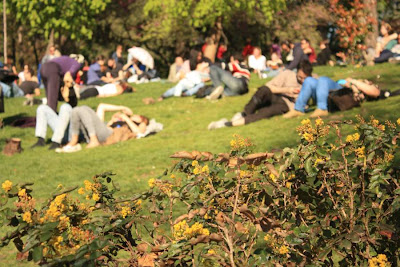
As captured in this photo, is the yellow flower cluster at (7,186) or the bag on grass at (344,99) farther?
the bag on grass at (344,99)

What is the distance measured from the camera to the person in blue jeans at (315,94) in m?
13.4

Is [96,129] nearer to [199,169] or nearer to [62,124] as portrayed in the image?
[62,124]

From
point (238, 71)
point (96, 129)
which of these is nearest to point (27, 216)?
point (96, 129)

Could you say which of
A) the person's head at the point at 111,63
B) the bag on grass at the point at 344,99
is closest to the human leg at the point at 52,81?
the bag on grass at the point at 344,99

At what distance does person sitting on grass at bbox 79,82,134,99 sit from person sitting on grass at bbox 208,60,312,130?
27.3 feet

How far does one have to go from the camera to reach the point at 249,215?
148 inches

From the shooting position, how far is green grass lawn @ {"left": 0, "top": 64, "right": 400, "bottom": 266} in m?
11.1

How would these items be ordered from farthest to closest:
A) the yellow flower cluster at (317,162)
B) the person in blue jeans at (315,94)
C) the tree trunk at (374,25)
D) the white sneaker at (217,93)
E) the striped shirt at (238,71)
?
the tree trunk at (374,25), the striped shirt at (238,71), the white sneaker at (217,93), the person in blue jeans at (315,94), the yellow flower cluster at (317,162)

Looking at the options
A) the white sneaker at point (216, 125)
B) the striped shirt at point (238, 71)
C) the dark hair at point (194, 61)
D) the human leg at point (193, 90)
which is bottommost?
the dark hair at point (194, 61)

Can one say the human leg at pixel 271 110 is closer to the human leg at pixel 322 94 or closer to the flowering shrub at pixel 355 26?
the human leg at pixel 322 94

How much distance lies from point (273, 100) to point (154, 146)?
10.1 ft

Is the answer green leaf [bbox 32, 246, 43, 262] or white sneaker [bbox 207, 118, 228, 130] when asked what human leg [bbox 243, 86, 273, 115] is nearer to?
white sneaker [bbox 207, 118, 228, 130]

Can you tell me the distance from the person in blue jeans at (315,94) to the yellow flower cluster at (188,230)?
9.64 metres

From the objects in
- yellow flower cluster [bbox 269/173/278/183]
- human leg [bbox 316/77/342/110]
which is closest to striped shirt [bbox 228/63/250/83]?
human leg [bbox 316/77/342/110]
